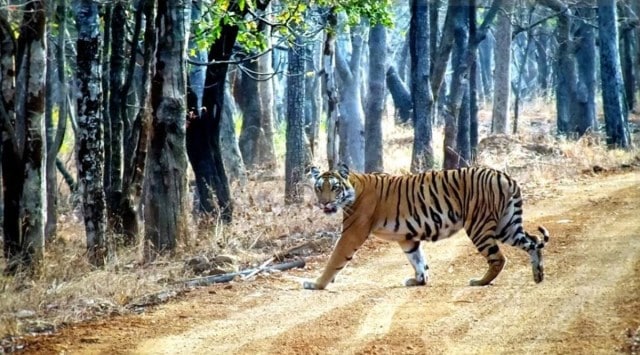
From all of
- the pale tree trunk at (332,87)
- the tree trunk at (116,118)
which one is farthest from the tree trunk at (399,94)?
the tree trunk at (116,118)

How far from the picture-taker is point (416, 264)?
33.2 ft

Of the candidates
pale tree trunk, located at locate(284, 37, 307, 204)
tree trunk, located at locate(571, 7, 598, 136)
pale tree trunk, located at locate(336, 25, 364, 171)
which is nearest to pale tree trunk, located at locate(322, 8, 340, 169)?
pale tree trunk, located at locate(284, 37, 307, 204)

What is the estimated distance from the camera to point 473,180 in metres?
10.2

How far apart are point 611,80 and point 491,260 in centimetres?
1380

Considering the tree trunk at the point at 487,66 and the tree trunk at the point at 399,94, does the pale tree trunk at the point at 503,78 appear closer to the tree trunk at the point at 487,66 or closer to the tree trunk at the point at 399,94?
the tree trunk at the point at 399,94

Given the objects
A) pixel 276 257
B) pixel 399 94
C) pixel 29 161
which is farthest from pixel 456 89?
pixel 399 94

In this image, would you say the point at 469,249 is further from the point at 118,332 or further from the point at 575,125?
the point at 575,125

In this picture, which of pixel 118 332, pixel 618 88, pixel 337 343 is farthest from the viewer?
pixel 618 88

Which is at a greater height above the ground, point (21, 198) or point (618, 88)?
point (618, 88)

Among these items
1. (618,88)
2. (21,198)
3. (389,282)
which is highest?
(618,88)

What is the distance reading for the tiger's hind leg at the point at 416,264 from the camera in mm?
10055

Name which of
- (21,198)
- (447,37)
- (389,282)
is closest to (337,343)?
(389,282)

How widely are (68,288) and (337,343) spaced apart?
328 centimetres

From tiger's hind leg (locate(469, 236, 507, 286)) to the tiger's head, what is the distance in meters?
1.50
